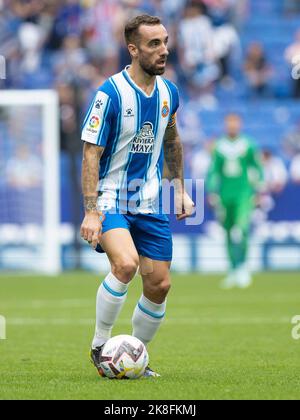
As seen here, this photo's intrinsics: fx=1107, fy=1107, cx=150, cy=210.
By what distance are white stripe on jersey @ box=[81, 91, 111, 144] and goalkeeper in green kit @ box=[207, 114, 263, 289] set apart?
10.0 metres

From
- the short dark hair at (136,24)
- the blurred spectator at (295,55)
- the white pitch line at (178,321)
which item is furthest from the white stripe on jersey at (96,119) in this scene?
the blurred spectator at (295,55)

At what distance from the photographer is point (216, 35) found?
970 inches

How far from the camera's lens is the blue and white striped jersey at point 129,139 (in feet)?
24.2

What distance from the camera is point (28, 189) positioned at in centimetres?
2091

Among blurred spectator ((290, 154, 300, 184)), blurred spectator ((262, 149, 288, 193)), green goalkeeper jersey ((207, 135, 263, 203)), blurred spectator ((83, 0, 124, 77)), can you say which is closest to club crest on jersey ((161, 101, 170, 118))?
green goalkeeper jersey ((207, 135, 263, 203))

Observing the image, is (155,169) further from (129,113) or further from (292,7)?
(292,7)

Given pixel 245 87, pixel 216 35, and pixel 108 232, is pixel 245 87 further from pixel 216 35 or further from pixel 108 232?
pixel 108 232

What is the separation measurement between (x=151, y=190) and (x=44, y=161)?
43.8ft

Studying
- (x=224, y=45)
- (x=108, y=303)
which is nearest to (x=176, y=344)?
(x=108, y=303)

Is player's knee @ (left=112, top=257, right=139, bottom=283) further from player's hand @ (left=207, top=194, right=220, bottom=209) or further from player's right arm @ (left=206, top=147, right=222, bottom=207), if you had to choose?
player's hand @ (left=207, top=194, right=220, bottom=209)

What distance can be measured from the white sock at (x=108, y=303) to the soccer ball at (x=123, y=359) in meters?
0.15

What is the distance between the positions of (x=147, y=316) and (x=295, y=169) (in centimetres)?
1475

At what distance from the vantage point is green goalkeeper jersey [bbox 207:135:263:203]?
17.5 meters

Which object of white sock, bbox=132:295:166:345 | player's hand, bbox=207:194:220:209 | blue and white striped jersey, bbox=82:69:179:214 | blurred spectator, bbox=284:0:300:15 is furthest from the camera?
blurred spectator, bbox=284:0:300:15
